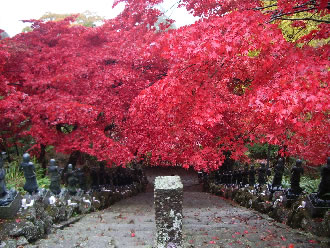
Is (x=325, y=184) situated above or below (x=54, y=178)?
above

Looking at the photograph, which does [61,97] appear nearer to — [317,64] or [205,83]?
[205,83]

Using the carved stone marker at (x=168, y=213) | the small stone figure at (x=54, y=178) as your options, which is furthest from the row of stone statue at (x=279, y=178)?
the small stone figure at (x=54, y=178)

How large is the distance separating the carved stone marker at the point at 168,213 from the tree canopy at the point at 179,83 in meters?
1.85

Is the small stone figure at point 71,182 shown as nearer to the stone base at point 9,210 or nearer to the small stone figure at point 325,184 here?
the stone base at point 9,210

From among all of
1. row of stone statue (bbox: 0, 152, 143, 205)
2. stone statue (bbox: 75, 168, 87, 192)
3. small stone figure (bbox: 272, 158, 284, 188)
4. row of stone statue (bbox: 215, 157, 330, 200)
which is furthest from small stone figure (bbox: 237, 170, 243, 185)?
stone statue (bbox: 75, 168, 87, 192)

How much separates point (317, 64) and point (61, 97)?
7009mm

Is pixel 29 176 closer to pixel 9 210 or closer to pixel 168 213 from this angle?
pixel 9 210

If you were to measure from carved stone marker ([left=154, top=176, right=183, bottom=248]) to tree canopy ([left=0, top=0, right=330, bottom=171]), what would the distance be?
1849 mm

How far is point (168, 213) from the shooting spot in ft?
9.45

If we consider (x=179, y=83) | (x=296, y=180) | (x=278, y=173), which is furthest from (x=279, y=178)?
(x=179, y=83)

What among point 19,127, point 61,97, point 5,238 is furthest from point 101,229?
point 19,127

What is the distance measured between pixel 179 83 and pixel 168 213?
2.53m

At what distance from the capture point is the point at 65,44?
9.32 metres

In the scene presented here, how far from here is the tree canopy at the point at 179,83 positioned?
13.2 feet
